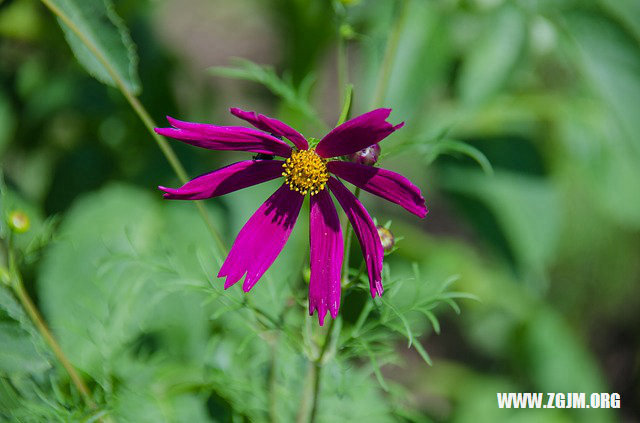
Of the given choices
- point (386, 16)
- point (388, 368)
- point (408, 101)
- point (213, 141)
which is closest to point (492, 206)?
point (408, 101)

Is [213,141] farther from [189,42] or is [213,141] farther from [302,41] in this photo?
[189,42]

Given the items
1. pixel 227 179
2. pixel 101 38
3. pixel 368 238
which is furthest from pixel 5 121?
pixel 368 238

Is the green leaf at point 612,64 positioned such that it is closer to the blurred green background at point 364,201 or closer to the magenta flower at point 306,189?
the blurred green background at point 364,201

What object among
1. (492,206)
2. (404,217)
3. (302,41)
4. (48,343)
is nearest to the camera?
(48,343)

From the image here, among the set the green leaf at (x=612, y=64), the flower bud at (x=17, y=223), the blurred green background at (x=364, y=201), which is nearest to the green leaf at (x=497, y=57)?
the blurred green background at (x=364, y=201)

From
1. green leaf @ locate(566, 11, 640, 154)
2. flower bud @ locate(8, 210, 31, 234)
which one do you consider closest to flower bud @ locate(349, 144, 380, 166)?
flower bud @ locate(8, 210, 31, 234)

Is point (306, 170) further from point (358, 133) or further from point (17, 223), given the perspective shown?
point (17, 223)
